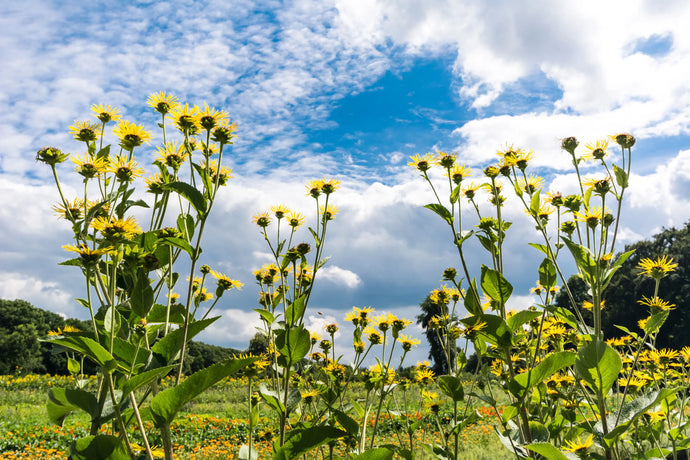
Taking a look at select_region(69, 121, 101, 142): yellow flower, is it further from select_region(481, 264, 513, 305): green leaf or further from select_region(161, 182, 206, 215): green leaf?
select_region(481, 264, 513, 305): green leaf

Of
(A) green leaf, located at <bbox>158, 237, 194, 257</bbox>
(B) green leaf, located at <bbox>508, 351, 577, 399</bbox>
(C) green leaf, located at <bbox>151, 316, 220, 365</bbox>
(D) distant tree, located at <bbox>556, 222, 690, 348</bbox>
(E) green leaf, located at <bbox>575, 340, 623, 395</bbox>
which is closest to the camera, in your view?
(A) green leaf, located at <bbox>158, 237, 194, 257</bbox>

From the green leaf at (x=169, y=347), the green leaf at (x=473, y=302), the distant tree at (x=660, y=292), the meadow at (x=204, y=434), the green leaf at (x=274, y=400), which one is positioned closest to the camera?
the green leaf at (x=169, y=347)

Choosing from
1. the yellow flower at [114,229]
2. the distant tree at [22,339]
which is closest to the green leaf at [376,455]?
the yellow flower at [114,229]

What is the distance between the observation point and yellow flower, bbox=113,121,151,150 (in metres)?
2.11

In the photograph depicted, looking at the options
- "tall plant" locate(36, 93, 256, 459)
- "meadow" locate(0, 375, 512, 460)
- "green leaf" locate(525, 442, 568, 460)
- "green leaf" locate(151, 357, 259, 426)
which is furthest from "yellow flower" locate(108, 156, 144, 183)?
"meadow" locate(0, 375, 512, 460)

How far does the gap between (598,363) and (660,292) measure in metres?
34.3

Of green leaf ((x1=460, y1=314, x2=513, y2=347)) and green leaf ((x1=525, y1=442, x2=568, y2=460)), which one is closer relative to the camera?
green leaf ((x1=525, y1=442, x2=568, y2=460))

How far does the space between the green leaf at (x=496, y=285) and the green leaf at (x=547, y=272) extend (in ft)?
1.34

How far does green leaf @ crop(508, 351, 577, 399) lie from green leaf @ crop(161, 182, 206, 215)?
1.55 meters

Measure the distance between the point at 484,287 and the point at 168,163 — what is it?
1662 millimetres

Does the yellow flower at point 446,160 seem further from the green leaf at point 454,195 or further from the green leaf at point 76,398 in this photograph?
the green leaf at point 76,398

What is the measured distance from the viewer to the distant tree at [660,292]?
90.1 ft

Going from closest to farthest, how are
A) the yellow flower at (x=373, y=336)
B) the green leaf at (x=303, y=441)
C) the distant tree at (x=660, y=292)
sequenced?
the green leaf at (x=303, y=441) → the yellow flower at (x=373, y=336) → the distant tree at (x=660, y=292)

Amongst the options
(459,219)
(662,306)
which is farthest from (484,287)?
(662,306)
